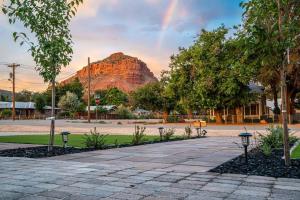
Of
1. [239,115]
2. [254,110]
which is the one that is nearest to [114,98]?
[254,110]

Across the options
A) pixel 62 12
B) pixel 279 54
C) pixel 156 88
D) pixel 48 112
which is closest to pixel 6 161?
pixel 62 12

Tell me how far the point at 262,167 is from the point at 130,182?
3382 mm

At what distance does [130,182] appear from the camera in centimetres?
658

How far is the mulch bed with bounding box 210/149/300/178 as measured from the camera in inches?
298

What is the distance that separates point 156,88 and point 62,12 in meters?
48.9

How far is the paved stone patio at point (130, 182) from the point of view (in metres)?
5.62

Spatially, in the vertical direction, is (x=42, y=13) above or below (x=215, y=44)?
below

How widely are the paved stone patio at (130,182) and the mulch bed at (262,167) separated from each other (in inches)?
16.2

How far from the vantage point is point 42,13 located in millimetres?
11516

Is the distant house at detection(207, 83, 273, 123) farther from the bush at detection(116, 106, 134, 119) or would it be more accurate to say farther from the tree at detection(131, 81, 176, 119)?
the bush at detection(116, 106, 134, 119)

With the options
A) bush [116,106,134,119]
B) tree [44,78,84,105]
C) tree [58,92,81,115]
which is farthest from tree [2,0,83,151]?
tree [44,78,84,105]

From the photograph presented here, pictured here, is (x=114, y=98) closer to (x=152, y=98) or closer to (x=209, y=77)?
(x=152, y=98)

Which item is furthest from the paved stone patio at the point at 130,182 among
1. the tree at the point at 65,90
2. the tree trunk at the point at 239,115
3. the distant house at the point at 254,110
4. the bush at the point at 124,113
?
the tree at the point at 65,90

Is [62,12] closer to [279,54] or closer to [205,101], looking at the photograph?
[279,54]
